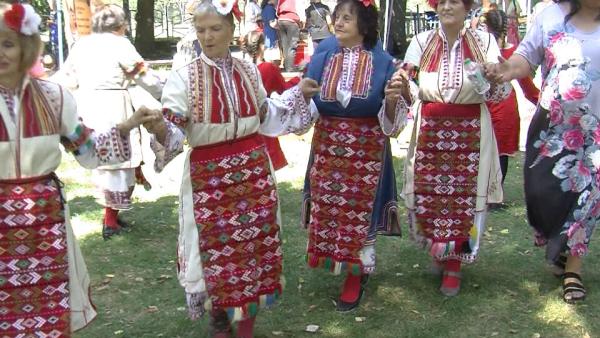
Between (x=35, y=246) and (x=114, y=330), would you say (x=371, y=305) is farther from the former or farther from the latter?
(x=35, y=246)

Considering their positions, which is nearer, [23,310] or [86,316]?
[23,310]

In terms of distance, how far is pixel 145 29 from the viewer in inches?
691

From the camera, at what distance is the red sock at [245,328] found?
356 cm

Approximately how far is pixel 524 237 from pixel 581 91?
1.84 meters

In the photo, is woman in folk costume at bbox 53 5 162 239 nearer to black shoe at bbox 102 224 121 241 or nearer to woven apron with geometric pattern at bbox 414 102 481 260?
black shoe at bbox 102 224 121 241

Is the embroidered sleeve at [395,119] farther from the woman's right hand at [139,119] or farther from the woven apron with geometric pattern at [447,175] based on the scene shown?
the woman's right hand at [139,119]

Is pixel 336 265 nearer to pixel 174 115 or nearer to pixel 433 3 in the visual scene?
pixel 174 115

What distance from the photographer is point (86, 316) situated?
2998mm

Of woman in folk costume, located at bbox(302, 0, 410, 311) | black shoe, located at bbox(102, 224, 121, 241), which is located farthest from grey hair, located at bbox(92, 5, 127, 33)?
woman in folk costume, located at bbox(302, 0, 410, 311)

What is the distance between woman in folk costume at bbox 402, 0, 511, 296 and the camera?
3873 mm

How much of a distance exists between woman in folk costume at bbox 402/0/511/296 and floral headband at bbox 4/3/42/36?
198 cm

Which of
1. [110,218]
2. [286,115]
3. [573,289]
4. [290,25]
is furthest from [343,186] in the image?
[290,25]

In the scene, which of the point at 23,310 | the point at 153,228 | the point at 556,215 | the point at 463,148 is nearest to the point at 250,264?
the point at 23,310

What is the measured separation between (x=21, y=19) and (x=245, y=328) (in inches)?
73.3
